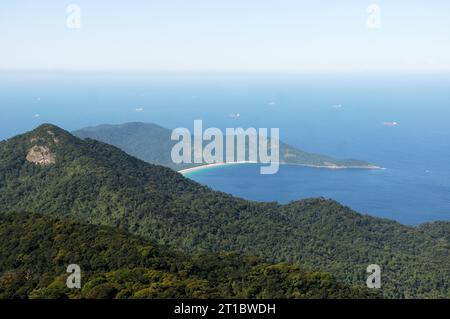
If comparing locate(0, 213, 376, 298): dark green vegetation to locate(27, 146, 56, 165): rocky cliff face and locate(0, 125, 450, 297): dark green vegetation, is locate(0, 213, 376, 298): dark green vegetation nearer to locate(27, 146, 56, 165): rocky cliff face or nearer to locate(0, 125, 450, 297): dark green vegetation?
locate(0, 125, 450, 297): dark green vegetation

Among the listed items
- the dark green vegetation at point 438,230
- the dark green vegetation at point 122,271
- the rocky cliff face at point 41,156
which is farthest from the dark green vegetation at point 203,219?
the dark green vegetation at point 122,271

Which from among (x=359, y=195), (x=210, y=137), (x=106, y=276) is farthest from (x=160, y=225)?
(x=210, y=137)

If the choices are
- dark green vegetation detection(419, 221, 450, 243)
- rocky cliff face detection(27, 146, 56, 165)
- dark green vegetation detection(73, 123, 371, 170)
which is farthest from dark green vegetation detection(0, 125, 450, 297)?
dark green vegetation detection(73, 123, 371, 170)

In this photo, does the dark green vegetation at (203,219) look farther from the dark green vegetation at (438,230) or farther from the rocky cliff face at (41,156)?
the dark green vegetation at (438,230)

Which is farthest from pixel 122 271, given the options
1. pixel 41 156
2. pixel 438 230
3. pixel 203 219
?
pixel 438 230
